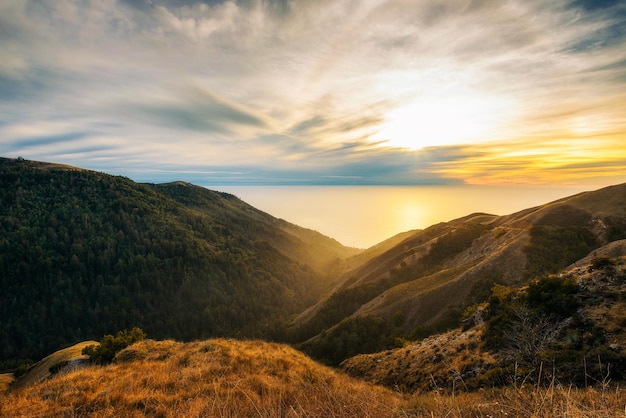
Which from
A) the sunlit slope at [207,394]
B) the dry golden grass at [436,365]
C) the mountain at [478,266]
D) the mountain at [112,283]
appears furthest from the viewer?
the mountain at [112,283]

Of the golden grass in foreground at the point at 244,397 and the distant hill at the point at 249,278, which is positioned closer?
the golden grass in foreground at the point at 244,397

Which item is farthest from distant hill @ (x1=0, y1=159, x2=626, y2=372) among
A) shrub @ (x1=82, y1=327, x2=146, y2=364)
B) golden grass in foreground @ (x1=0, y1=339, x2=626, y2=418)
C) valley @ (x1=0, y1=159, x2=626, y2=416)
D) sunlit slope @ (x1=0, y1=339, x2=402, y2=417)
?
shrub @ (x1=82, y1=327, x2=146, y2=364)

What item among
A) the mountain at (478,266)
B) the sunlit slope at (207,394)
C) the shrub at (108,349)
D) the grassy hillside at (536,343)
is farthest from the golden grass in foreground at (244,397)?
the mountain at (478,266)

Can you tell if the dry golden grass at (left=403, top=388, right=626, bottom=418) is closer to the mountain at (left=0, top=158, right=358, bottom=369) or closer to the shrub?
the shrub

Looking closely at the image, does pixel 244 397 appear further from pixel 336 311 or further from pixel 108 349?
pixel 336 311

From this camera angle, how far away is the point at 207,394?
9.88 metres

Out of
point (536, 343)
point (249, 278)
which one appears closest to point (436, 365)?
point (536, 343)

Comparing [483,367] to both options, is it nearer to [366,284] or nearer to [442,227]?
[366,284]

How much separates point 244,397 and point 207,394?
2.05 metres

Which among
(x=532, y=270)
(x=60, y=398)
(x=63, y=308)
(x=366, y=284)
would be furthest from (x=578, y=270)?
(x=63, y=308)

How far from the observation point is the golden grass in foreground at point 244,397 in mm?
5992

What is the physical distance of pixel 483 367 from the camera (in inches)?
681

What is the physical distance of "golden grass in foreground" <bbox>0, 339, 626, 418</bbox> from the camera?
599 cm

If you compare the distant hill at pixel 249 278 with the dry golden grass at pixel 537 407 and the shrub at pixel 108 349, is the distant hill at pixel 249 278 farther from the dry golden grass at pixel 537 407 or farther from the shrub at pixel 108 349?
the dry golden grass at pixel 537 407
